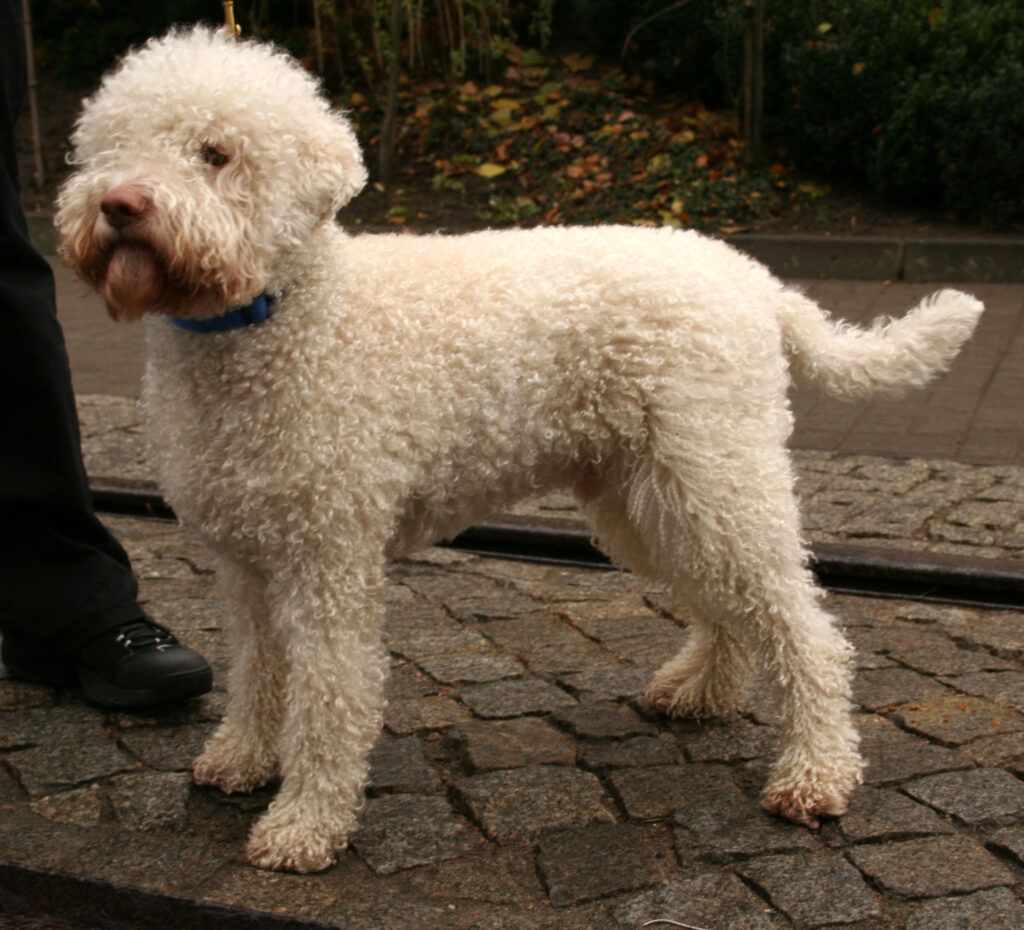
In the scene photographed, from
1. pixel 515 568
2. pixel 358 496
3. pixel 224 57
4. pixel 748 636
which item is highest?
pixel 224 57

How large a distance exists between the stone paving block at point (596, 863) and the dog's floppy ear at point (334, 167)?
4.90 ft

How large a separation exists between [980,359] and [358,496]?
5.32 meters

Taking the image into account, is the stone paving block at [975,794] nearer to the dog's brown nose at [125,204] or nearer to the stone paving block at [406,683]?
the stone paving block at [406,683]

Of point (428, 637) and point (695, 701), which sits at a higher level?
point (695, 701)

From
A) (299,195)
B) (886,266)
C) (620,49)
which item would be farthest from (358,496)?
(620,49)

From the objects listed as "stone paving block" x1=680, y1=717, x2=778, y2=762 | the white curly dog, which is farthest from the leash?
"stone paving block" x1=680, y1=717, x2=778, y2=762

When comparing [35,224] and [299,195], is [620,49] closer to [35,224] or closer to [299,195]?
[35,224]

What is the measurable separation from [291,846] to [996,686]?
206cm

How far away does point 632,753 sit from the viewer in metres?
3.26

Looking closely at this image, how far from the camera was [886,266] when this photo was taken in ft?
29.1

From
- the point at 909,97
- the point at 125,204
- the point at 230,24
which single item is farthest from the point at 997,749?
the point at 909,97

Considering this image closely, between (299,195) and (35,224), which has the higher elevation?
(299,195)

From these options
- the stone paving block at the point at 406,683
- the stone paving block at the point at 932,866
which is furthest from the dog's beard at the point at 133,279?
the stone paving block at the point at 932,866

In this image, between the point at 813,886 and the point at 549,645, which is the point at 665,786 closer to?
the point at 813,886
